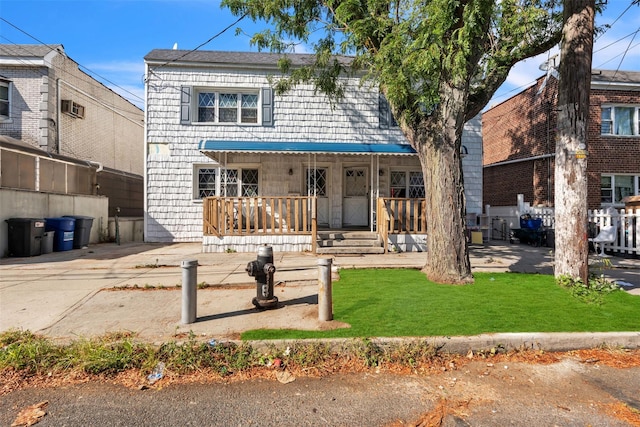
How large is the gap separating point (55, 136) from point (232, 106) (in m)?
7.44

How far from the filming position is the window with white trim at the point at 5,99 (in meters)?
13.4

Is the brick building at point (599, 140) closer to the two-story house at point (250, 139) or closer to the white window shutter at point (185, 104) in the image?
the two-story house at point (250, 139)

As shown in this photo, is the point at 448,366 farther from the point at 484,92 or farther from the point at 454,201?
the point at 484,92

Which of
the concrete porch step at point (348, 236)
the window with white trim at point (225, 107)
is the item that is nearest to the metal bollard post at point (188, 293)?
the concrete porch step at point (348, 236)

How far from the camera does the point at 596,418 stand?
272cm

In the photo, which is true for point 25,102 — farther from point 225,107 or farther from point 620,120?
point 620,120

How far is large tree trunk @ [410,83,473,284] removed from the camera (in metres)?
6.15

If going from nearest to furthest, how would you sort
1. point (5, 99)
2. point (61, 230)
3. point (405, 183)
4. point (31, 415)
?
1. point (31, 415)
2. point (61, 230)
3. point (405, 183)
4. point (5, 99)

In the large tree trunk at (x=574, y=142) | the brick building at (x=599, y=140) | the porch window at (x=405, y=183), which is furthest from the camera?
the brick building at (x=599, y=140)

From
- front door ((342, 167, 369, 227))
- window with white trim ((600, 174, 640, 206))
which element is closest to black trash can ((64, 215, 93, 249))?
front door ((342, 167, 369, 227))

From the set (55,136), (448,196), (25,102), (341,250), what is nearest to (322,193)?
(341,250)

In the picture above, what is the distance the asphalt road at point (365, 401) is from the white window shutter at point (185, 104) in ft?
36.2

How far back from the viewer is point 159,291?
609cm

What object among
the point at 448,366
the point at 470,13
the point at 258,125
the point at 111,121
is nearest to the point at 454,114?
the point at 470,13
